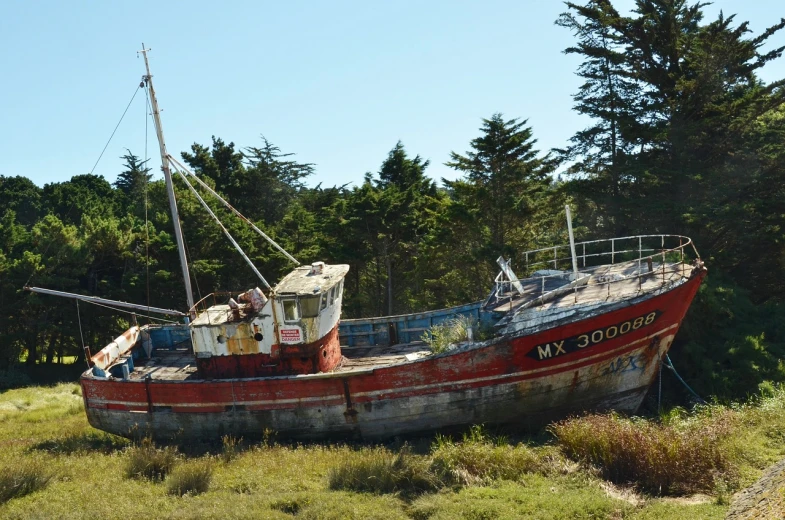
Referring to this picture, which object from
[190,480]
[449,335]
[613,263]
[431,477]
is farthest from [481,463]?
[613,263]

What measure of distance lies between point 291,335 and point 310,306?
90 centimetres

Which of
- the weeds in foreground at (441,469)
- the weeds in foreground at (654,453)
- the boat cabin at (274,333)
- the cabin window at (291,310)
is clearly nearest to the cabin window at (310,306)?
the boat cabin at (274,333)

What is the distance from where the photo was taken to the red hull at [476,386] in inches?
521

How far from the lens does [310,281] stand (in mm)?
15289

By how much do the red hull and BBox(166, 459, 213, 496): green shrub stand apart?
2957mm

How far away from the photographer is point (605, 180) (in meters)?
23.0

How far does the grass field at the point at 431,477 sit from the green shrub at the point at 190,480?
22 millimetres

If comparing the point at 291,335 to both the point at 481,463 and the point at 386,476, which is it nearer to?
the point at 386,476

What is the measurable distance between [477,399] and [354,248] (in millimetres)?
16057

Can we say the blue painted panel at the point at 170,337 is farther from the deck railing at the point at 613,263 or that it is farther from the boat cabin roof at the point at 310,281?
the deck railing at the point at 613,263

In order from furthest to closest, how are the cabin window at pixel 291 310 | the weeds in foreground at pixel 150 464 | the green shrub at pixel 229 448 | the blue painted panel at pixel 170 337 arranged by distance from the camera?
the blue painted panel at pixel 170 337
the cabin window at pixel 291 310
the green shrub at pixel 229 448
the weeds in foreground at pixel 150 464

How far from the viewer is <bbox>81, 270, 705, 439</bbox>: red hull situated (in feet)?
43.4

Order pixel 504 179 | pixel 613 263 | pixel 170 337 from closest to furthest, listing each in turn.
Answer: pixel 613 263 < pixel 170 337 < pixel 504 179

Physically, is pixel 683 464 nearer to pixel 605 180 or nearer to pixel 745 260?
pixel 745 260
